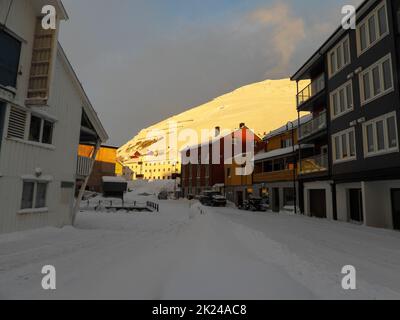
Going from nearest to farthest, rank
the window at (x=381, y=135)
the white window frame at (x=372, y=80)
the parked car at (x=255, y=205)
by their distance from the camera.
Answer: the window at (x=381, y=135), the white window frame at (x=372, y=80), the parked car at (x=255, y=205)

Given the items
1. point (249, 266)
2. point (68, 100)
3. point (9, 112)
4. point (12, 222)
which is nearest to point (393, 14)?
point (249, 266)

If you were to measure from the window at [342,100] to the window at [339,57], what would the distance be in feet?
5.12

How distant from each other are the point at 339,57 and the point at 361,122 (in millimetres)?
6515

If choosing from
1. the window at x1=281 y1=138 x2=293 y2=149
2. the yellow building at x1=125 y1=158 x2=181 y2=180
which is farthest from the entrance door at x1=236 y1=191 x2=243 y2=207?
the yellow building at x1=125 y1=158 x2=181 y2=180

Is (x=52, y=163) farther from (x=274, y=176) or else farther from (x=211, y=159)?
(x=211, y=159)

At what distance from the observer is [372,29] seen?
1848 cm

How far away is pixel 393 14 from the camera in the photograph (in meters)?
16.2

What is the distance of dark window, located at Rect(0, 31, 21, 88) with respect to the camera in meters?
11.7

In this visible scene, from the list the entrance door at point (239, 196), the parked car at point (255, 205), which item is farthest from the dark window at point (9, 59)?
the entrance door at point (239, 196)

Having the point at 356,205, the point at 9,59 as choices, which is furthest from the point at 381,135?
the point at 9,59

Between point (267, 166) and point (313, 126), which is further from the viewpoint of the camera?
point (267, 166)

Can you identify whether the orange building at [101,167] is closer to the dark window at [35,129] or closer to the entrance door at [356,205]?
the dark window at [35,129]

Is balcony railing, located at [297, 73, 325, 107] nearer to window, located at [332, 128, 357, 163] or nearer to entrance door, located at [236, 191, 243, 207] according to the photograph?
window, located at [332, 128, 357, 163]

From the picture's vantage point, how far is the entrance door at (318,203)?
25658 millimetres
